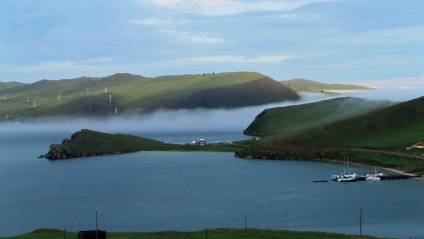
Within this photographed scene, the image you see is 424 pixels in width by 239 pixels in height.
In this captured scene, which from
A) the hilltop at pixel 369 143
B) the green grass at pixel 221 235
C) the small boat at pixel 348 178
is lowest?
the green grass at pixel 221 235

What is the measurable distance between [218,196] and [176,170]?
155 ft

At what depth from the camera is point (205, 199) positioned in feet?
338

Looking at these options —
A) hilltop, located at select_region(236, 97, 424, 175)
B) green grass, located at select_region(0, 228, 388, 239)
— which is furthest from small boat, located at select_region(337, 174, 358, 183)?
green grass, located at select_region(0, 228, 388, 239)

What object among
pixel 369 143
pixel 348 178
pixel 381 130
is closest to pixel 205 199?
pixel 348 178

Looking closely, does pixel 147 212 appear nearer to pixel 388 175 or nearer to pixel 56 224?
pixel 56 224

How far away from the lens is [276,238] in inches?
2461

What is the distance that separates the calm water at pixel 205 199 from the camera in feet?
269

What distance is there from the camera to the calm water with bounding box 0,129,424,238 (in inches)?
3226

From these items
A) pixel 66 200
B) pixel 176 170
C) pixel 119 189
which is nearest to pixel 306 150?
pixel 176 170

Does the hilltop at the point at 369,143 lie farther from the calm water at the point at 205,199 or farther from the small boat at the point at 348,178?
the small boat at the point at 348,178

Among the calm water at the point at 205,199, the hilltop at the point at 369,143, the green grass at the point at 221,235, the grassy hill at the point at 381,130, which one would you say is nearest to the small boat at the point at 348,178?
the calm water at the point at 205,199

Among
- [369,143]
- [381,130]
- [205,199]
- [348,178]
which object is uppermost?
[381,130]

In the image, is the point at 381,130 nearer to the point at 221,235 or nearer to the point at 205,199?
the point at 205,199

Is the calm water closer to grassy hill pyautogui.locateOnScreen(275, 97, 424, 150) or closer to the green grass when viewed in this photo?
the green grass
